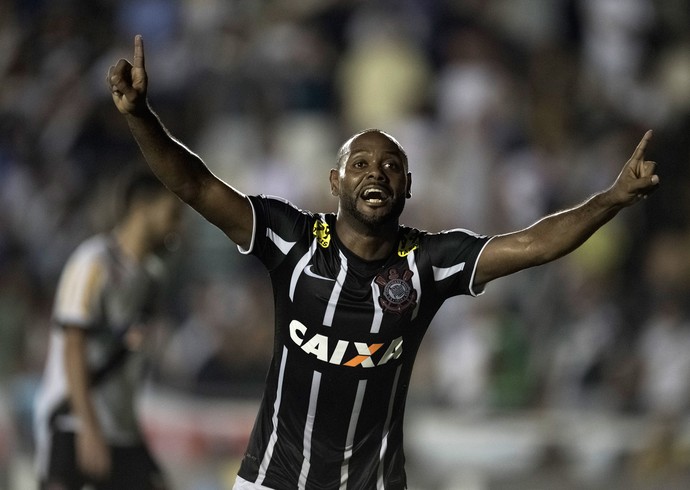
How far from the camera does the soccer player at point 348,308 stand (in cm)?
426

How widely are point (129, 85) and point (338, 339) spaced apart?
1.20 metres

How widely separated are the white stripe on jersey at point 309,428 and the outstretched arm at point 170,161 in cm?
57

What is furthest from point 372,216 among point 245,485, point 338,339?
point 245,485

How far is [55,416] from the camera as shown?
6.14 m

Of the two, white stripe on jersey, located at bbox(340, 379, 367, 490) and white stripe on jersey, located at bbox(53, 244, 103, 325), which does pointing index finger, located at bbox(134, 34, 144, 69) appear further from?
white stripe on jersey, located at bbox(53, 244, 103, 325)

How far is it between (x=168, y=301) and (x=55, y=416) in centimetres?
446

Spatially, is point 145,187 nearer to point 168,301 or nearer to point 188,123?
point 168,301

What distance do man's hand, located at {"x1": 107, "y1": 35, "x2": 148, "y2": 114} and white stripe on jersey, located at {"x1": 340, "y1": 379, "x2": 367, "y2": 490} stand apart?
51.6 inches

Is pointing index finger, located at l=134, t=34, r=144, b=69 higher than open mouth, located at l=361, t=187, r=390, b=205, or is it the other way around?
pointing index finger, located at l=134, t=34, r=144, b=69

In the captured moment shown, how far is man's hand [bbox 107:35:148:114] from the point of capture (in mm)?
3850

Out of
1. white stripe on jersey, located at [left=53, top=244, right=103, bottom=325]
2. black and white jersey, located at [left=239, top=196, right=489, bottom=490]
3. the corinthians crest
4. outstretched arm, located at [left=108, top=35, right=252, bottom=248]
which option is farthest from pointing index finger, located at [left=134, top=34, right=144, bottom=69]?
white stripe on jersey, located at [left=53, top=244, right=103, bottom=325]

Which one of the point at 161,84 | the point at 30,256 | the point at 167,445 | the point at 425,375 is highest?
the point at 161,84

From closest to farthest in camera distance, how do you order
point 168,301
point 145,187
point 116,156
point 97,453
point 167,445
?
point 97,453 → point 145,187 → point 167,445 → point 168,301 → point 116,156

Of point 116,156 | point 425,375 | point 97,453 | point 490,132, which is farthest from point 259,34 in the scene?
point 97,453
